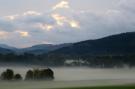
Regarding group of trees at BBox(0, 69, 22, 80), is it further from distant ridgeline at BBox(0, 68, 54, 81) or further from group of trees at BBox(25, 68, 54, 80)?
group of trees at BBox(25, 68, 54, 80)

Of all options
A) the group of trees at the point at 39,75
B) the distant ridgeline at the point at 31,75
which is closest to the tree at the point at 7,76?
the distant ridgeline at the point at 31,75

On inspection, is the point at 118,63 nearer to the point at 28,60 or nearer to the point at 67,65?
the point at 67,65

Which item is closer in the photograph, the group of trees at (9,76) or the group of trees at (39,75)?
the group of trees at (9,76)

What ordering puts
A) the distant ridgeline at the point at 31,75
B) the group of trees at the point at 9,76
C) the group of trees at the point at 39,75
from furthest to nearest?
the group of trees at the point at 39,75 < the distant ridgeline at the point at 31,75 < the group of trees at the point at 9,76

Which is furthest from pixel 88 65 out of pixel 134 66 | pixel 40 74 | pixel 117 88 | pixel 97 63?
pixel 117 88

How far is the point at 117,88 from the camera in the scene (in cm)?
5156

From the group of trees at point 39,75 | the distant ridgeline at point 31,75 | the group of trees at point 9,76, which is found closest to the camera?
the group of trees at point 9,76

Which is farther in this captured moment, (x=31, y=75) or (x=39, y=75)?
(x=31, y=75)

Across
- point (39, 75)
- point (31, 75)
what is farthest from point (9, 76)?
point (39, 75)

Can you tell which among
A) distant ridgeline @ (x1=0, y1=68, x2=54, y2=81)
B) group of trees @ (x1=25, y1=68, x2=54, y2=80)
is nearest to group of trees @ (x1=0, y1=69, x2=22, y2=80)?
distant ridgeline @ (x1=0, y1=68, x2=54, y2=81)

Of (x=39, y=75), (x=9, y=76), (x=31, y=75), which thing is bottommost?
(x=9, y=76)

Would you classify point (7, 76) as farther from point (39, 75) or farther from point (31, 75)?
point (39, 75)

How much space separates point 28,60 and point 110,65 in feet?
105

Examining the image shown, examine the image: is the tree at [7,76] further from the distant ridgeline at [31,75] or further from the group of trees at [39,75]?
the group of trees at [39,75]
